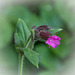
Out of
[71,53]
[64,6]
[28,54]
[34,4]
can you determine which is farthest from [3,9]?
[28,54]

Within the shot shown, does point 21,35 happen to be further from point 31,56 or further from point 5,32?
point 5,32

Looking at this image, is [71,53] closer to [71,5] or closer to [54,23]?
[54,23]

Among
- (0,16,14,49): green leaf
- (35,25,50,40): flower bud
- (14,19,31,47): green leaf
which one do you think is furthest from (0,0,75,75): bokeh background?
(35,25,50,40): flower bud

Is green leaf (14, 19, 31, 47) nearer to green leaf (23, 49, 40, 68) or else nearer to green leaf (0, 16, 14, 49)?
green leaf (23, 49, 40, 68)

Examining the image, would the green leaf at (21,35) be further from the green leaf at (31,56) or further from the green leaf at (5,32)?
the green leaf at (5,32)

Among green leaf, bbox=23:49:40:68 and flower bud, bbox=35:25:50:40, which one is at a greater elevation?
flower bud, bbox=35:25:50:40

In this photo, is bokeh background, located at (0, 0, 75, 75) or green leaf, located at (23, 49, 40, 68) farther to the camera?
bokeh background, located at (0, 0, 75, 75)

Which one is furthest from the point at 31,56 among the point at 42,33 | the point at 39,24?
the point at 39,24

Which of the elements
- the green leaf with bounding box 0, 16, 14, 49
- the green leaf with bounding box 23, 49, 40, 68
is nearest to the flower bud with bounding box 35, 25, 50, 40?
the green leaf with bounding box 23, 49, 40, 68
